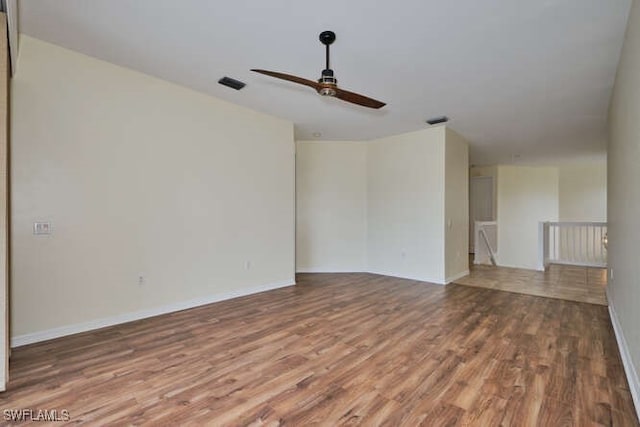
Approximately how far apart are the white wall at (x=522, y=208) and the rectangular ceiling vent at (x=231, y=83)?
340 inches

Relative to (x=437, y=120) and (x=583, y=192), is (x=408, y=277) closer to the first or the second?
(x=437, y=120)

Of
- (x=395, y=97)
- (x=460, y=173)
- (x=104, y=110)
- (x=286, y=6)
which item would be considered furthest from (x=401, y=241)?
(x=104, y=110)

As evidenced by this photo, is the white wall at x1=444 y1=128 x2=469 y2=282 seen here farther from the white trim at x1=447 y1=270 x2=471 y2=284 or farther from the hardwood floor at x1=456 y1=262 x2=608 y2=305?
the hardwood floor at x1=456 y1=262 x2=608 y2=305

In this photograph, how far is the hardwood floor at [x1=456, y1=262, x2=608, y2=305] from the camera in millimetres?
4566

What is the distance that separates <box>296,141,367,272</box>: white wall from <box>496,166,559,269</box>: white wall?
5650mm

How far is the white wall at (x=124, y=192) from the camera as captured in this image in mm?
2764

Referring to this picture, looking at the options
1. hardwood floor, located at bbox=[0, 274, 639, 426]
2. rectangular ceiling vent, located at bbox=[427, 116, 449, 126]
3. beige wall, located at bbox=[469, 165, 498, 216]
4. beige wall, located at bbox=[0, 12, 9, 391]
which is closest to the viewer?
hardwood floor, located at bbox=[0, 274, 639, 426]

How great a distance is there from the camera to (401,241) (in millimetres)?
5785

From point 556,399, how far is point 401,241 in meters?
3.83

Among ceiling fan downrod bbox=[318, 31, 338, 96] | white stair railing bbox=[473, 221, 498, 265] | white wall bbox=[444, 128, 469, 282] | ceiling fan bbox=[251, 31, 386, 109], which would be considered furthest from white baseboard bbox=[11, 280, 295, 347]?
white stair railing bbox=[473, 221, 498, 265]

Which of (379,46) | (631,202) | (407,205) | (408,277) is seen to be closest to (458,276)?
(408,277)

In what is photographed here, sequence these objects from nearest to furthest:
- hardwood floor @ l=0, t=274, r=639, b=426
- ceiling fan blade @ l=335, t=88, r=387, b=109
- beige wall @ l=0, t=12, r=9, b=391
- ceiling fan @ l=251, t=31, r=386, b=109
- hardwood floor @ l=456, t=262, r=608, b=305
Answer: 1. hardwood floor @ l=0, t=274, r=639, b=426
2. beige wall @ l=0, t=12, r=9, b=391
3. ceiling fan @ l=251, t=31, r=386, b=109
4. ceiling fan blade @ l=335, t=88, r=387, b=109
5. hardwood floor @ l=456, t=262, r=608, b=305

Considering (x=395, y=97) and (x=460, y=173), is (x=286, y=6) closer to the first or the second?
(x=395, y=97)

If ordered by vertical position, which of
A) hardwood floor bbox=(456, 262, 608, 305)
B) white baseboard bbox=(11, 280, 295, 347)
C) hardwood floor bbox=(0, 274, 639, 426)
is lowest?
hardwood floor bbox=(0, 274, 639, 426)
